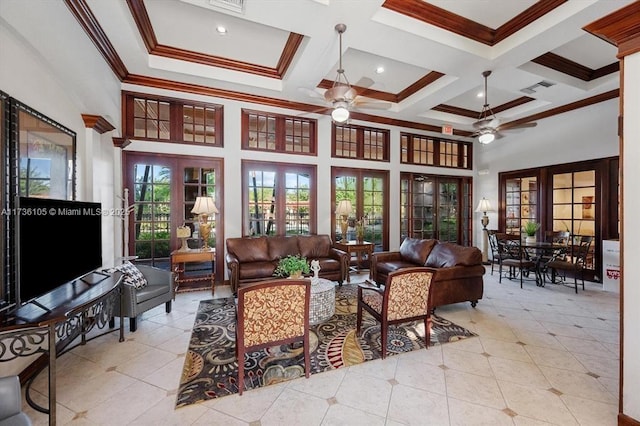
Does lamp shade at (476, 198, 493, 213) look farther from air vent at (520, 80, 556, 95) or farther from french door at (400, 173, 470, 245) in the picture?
air vent at (520, 80, 556, 95)

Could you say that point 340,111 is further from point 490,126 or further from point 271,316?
point 490,126

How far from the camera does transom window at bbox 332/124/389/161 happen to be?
6135mm

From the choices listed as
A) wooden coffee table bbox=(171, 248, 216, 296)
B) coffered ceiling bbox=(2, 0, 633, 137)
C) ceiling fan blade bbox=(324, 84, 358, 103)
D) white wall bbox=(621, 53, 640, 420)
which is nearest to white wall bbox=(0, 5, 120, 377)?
coffered ceiling bbox=(2, 0, 633, 137)

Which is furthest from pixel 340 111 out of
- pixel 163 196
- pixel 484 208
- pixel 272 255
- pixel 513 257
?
pixel 484 208

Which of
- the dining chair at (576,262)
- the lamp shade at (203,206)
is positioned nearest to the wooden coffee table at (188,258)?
the lamp shade at (203,206)

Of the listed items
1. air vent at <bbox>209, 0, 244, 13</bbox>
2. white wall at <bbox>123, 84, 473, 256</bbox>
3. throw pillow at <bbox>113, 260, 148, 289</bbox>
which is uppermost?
air vent at <bbox>209, 0, 244, 13</bbox>

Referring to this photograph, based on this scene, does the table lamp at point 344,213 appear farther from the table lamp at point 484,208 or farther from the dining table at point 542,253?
the table lamp at point 484,208

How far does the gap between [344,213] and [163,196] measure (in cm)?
327

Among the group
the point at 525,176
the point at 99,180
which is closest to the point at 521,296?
the point at 525,176

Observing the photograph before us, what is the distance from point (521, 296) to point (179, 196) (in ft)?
19.5

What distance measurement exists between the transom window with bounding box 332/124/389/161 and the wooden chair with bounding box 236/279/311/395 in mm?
4234

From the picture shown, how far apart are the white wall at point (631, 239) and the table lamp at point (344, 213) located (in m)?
4.00

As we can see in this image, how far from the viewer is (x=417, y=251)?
185 inches

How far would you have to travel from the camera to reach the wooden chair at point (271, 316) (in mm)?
2137
